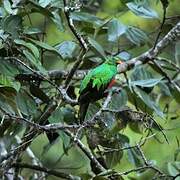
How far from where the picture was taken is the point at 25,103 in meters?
1.99

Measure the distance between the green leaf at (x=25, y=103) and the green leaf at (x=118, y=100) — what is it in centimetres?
36

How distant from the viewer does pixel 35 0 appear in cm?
222

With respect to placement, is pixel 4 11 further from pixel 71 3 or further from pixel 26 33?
pixel 71 3

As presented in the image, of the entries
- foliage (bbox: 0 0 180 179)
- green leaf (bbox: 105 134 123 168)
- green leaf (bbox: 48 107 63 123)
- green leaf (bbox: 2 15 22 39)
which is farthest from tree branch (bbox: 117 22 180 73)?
green leaf (bbox: 2 15 22 39)

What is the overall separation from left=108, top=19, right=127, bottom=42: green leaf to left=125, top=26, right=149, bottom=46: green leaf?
9cm

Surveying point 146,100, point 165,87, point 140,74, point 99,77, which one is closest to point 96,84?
point 99,77

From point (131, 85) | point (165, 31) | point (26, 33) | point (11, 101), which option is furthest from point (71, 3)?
point (165, 31)

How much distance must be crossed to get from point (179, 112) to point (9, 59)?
0.97 m

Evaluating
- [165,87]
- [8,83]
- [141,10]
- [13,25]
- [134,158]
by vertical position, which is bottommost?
[134,158]

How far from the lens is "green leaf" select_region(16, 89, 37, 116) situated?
196 cm

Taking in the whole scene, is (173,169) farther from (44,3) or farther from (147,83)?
(44,3)

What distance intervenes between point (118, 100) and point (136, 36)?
37 centimetres

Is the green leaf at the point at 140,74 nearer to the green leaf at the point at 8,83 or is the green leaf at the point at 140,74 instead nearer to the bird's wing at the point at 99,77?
the bird's wing at the point at 99,77

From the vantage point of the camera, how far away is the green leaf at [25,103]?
1.96m
